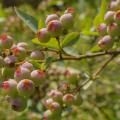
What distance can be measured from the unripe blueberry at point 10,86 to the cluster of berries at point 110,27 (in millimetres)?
291

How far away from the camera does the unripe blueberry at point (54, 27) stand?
1.32 meters

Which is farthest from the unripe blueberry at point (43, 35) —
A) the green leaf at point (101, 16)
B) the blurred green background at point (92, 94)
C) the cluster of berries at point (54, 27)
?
the blurred green background at point (92, 94)

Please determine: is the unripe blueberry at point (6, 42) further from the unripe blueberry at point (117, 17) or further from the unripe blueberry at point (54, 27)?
the unripe blueberry at point (117, 17)

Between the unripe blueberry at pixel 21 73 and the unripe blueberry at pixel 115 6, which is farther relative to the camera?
the unripe blueberry at pixel 115 6

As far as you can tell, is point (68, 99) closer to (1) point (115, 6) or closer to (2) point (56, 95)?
(2) point (56, 95)

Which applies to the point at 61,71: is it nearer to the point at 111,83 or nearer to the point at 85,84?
the point at 111,83

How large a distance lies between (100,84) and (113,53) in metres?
1.05

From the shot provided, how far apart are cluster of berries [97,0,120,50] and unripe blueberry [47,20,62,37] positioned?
0.14 meters

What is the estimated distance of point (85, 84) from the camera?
160 cm

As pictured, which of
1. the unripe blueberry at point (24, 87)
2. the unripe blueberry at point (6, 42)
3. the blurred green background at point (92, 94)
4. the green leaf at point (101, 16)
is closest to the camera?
the unripe blueberry at point (24, 87)

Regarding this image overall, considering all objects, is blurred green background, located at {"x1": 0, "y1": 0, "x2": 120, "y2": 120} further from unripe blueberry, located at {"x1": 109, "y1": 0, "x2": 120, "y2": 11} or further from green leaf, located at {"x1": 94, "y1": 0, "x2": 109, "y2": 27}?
unripe blueberry, located at {"x1": 109, "y1": 0, "x2": 120, "y2": 11}

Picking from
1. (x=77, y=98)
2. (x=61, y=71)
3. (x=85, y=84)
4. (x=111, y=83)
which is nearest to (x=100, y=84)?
(x=111, y=83)

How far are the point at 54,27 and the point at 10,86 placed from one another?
0.66ft

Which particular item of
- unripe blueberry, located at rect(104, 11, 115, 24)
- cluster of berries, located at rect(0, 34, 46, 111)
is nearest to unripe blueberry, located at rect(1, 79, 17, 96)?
cluster of berries, located at rect(0, 34, 46, 111)
